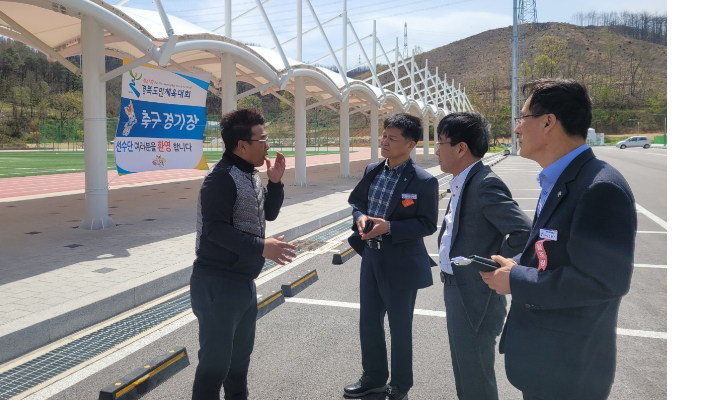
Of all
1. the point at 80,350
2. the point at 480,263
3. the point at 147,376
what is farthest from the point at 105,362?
the point at 480,263

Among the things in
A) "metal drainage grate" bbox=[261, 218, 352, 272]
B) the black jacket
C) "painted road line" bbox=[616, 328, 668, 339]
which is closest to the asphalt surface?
"painted road line" bbox=[616, 328, 668, 339]

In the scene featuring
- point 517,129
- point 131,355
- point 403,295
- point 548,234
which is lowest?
point 131,355

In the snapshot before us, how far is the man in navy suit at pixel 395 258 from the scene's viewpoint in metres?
3.58

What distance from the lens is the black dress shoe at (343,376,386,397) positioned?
11.9 ft

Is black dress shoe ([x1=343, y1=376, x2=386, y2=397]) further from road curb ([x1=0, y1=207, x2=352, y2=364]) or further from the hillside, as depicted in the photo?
the hillside

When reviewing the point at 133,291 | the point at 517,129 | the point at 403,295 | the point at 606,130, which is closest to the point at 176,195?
the point at 133,291

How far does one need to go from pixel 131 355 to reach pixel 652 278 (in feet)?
20.0

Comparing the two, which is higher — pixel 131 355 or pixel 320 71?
pixel 320 71

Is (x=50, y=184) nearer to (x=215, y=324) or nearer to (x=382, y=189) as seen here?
(x=382, y=189)

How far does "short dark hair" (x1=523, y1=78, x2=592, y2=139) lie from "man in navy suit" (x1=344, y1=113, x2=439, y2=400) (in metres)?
1.66

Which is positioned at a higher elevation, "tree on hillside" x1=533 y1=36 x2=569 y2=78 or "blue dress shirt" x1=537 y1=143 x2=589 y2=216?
"tree on hillside" x1=533 y1=36 x2=569 y2=78

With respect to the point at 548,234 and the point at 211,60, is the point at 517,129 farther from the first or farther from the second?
the point at 211,60

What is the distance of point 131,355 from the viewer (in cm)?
425

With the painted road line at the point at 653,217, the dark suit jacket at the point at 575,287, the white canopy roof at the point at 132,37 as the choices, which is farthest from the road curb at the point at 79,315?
the painted road line at the point at 653,217
